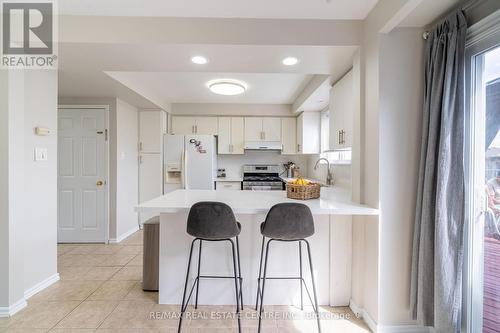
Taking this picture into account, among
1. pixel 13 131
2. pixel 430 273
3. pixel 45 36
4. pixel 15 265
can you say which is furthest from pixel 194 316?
pixel 45 36

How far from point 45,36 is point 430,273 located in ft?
11.0

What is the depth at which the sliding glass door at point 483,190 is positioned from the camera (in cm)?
144

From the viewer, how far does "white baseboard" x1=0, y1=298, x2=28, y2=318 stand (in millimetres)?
1933

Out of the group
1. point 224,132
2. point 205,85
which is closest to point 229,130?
point 224,132

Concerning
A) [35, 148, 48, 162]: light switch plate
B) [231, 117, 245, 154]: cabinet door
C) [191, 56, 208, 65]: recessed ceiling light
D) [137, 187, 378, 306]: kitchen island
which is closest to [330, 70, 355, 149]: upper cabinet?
[137, 187, 378, 306]: kitchen island

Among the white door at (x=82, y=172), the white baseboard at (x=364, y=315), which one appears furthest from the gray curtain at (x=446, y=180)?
the white door at (x=82, y=172)

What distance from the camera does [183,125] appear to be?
484cm

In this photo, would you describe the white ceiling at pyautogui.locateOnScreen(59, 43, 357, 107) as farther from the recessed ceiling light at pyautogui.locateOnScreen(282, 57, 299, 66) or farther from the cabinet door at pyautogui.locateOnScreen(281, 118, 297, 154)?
the cabinet door at pyautogui.locateOnScreen(281, 118, 297, 154)

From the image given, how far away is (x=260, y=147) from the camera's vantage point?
15.8 feet

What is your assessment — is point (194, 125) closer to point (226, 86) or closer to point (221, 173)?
point (221, 173)

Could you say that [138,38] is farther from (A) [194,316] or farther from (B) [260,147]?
(B) [260,147]

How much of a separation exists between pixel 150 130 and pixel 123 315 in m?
3.11

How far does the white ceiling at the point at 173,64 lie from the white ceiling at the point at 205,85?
1cm

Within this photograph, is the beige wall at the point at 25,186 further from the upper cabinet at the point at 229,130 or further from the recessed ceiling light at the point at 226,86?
the upper cabinet at the point at 229,130
